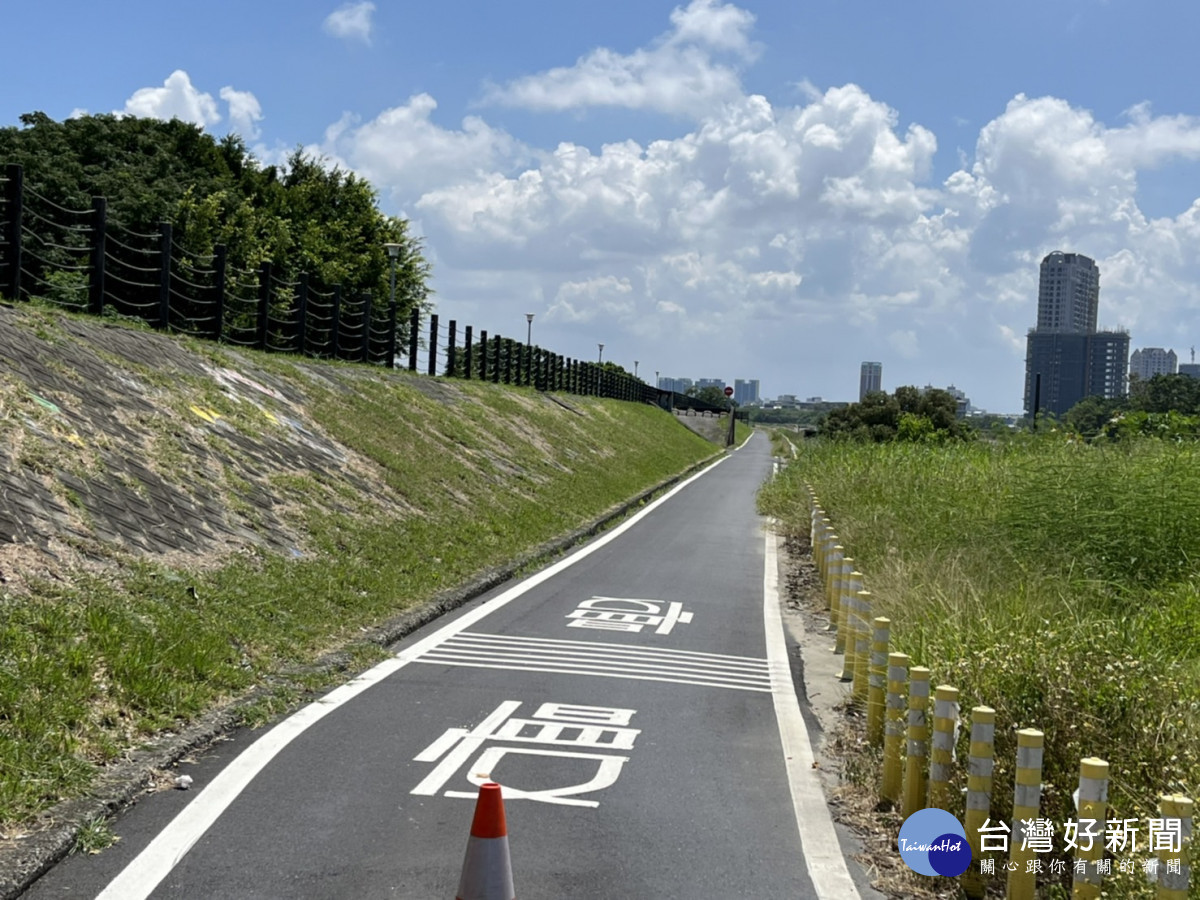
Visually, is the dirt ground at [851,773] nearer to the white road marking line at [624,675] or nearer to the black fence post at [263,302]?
the white road marking line at [624,675]

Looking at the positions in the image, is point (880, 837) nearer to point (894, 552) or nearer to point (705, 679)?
point (705, 679)

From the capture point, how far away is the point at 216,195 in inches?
1565

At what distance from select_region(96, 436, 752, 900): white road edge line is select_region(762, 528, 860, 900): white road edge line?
9.05 ft

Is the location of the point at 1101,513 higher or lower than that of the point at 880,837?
higher

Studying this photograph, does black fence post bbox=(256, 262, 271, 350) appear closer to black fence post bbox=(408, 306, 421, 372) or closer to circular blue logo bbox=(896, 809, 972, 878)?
black fence post bbox=(408, 306, 421, 372)

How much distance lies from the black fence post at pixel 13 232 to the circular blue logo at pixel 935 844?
11.8 m

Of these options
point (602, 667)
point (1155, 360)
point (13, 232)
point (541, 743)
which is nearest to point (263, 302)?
point (13, 232)

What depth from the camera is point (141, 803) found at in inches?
216

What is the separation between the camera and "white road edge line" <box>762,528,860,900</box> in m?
5.02

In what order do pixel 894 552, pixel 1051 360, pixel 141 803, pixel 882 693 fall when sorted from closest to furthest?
pixel 141 803 → pixel 882 693 → pixel 894 552 → pixel 1051 360

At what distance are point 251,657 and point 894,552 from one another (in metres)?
7.30

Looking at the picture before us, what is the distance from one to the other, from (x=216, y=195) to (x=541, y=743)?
121 ft

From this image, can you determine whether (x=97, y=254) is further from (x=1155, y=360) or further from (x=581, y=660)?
(x=1155, y=360)

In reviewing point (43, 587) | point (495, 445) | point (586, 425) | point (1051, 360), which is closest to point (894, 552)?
point (43, 587)
